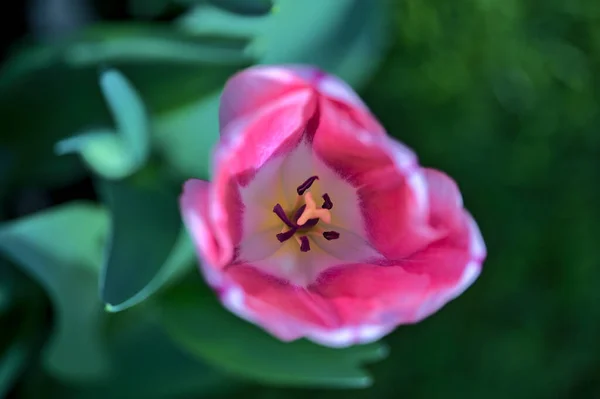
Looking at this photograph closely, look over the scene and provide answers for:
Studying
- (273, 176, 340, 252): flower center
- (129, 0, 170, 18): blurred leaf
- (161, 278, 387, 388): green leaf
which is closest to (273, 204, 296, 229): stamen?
(273, 176, 340, 252): flower center

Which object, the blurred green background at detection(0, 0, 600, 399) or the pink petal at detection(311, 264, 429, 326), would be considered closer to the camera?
the pink petal at detection(311, 264, 429, 326)

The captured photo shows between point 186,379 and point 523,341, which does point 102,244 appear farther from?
point 523,341

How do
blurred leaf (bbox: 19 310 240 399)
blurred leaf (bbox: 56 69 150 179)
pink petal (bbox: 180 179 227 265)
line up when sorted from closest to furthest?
pink petal (bbox: 180 179 227 265)
blurred leaf (bbox: 56 69 150 179)
blurred leaf (bbox: 19 310 240 399)

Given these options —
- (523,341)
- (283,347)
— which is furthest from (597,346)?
(283,347)

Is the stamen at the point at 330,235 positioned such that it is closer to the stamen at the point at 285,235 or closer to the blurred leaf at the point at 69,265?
the stamen at the point at 285,235

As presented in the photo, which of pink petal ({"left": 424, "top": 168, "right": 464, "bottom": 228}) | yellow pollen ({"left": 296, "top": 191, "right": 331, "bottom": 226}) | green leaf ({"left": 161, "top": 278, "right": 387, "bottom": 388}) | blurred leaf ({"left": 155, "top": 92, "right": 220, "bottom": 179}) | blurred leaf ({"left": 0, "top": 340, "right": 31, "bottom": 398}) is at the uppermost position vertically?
pink petal ({"left": 424, "top": 168, "right": 464, "bottom": 228})

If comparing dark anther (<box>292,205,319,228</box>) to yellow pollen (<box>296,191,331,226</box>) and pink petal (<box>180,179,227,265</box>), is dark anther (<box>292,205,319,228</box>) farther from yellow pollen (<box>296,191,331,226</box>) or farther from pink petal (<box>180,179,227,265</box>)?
pink petal (<box>180,179,227,265</box>)

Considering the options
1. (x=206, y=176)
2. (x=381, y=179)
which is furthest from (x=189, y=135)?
(x=381, y=179)
